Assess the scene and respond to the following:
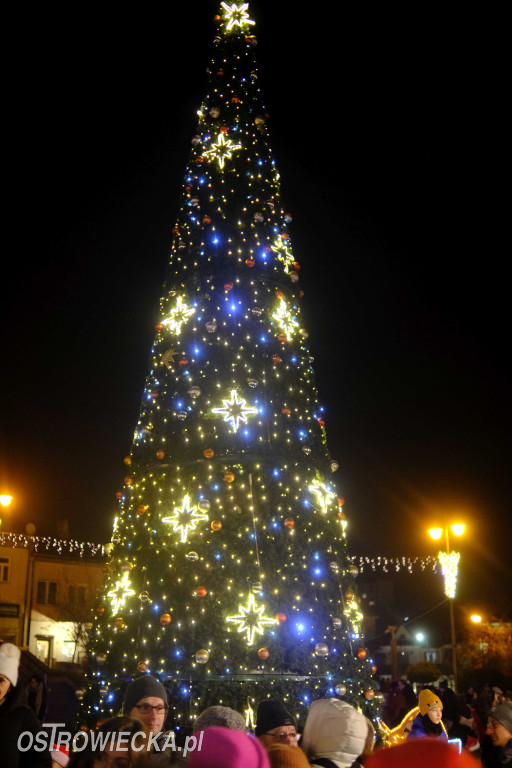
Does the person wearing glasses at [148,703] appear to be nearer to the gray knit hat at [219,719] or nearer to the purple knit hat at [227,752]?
the gray knit hat at [219,719]

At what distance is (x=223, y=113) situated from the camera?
9781mm

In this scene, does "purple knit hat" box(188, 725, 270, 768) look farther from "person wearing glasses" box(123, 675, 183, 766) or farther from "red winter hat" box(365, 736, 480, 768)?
"person wearing glasses" box(123, 675, 183, 766)

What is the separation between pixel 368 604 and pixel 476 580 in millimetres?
34661

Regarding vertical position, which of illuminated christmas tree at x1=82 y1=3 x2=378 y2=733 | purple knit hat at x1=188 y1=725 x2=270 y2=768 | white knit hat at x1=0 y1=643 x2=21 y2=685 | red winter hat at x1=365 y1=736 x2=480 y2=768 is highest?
illuminated christmas tree at x1=82 y1=3 x2=378 y2=733

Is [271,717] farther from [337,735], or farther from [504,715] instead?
[504,715]

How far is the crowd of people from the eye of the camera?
1.89 m

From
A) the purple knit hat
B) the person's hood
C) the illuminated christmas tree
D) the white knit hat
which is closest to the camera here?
the purple knit hat

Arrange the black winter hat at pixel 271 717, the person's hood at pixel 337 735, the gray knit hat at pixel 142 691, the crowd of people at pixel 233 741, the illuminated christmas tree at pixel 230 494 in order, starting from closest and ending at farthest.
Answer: the crowd of people at pixel 233 741, the person's hood at pixel 337 735, the black winter hat at pixel 271 717, the gray knit hat at pixel 142 691, the illuminated christmas tree at pixel 230 494

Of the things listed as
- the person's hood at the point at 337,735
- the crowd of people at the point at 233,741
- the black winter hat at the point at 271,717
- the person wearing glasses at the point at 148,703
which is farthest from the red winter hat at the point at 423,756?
the person wearing glasses at the point at 148,703

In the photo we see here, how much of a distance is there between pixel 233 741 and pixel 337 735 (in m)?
1.68

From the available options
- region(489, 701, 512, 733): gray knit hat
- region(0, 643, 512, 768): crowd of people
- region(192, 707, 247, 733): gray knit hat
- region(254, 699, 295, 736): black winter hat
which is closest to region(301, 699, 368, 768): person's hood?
region(0, 643, 512, 768): crowd of people

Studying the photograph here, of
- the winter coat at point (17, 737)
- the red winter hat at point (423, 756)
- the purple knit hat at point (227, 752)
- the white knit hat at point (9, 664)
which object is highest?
the white knit hat at point (9, 664)

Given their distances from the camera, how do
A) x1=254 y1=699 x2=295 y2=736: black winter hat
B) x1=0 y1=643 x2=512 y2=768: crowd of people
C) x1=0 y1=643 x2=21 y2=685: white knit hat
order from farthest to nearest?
x1=0 y1=643 x2=21 y2=685: white knit hat < x1=254 y1=699 x2=295 y2=736: black winter hat < x1=0 y1=643 x2=512 y2=768: crowd of people

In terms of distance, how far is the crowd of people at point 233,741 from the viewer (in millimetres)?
1887
